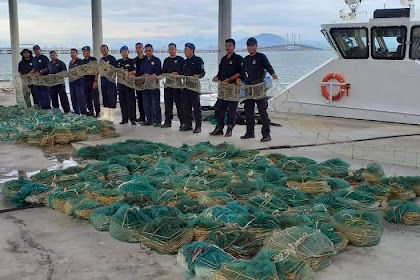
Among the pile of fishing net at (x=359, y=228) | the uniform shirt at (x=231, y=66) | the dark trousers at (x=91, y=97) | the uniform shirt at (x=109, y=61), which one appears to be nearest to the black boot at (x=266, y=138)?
the uniform shirt at (x=231, y=66)

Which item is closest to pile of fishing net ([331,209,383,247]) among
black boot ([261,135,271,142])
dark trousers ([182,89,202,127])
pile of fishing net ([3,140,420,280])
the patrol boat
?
pile of fishing net ([3,140,420,280])

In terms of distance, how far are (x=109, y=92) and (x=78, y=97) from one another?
116cm

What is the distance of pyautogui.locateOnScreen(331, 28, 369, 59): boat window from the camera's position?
36.1ft

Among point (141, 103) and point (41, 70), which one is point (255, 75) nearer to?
point (141, 103)

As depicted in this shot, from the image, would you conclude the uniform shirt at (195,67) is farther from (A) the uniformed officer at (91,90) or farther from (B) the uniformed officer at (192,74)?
(A) the uniformed officer at (91,90)

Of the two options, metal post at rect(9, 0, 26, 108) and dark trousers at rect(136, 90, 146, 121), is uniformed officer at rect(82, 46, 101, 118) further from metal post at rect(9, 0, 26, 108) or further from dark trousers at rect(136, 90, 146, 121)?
metal post at rect(9, 0, 26, 108)

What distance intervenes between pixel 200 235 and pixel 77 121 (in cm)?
613

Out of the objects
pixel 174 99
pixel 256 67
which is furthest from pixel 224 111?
pixel 174 99

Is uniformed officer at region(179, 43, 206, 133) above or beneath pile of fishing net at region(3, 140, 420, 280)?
above

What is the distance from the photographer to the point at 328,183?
4996 millimetres

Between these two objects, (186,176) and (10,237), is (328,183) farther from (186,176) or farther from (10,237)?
(10,237)

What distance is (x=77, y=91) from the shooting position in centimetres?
1108

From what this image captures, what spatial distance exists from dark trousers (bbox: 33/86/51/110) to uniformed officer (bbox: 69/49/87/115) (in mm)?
842

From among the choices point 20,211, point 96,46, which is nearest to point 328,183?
point 20,211
